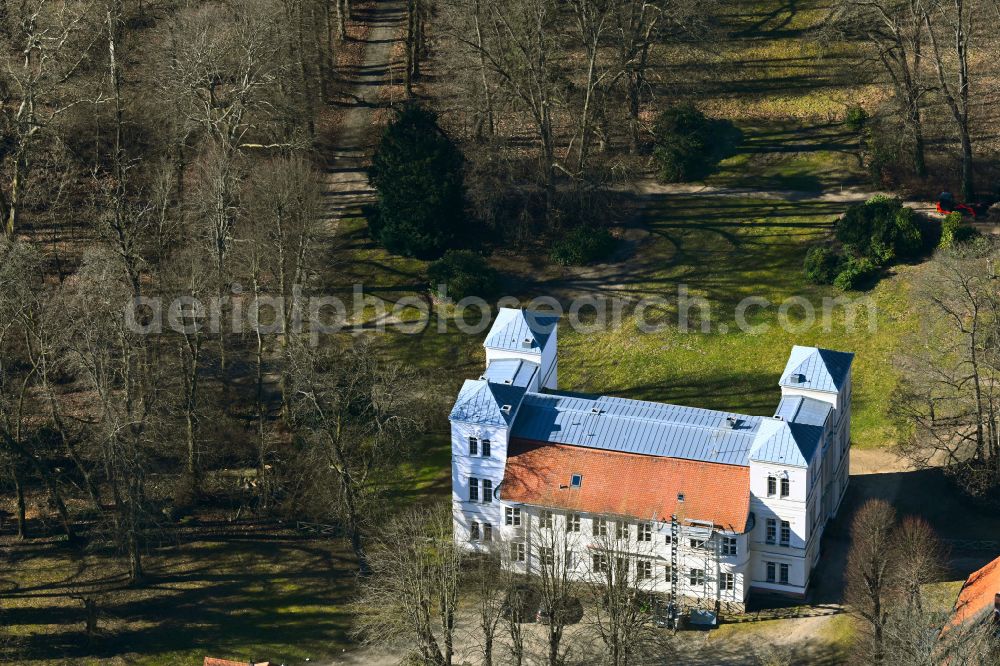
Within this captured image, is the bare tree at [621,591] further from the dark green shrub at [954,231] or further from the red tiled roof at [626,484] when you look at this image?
the dark green shrub at [954,231]

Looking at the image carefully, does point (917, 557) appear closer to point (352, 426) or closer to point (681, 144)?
point (352, 426)

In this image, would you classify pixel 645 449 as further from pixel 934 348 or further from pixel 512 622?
pixel 934 348

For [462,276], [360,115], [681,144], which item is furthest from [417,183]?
[681,144]

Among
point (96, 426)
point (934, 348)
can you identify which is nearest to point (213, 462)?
point (96, 426)

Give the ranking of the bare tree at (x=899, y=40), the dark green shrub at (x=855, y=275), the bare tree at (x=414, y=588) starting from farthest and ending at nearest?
Result: the bare tree at (x=899, y=40) → the dark green shrub at (x=855, y=275) → the bare tree at (x=414, y=588)

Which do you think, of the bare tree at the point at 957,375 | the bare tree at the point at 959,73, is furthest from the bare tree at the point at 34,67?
the bare tree at the point at 959,73

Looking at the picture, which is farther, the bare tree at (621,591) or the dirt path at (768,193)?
the dirt path at (768,193)

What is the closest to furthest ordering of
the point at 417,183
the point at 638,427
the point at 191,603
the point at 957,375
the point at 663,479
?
the point at 663,479, the point at 638,427, the point at 191,603, the point at 957,375, the point at 417,183
